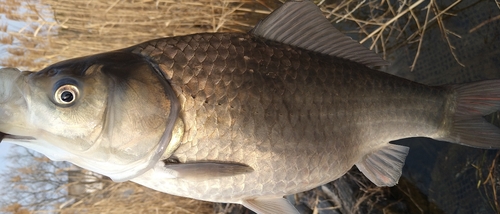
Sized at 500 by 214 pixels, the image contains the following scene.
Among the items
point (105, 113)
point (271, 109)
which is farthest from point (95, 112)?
point (271, 109)

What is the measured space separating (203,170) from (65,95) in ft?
Result: 1.55

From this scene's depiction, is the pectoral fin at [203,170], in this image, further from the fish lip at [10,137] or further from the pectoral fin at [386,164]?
the pectoral fin at [386,164]

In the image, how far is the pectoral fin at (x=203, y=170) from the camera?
1143mm

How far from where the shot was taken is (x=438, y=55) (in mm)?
2492

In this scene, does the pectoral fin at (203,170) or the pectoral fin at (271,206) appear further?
the pectoral fin at (271,206)

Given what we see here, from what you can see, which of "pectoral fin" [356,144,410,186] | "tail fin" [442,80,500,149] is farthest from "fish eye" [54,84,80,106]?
"tail fin" [442,80,500,149]

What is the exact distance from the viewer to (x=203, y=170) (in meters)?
1.15

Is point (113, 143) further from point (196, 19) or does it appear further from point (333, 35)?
point (196, 19)

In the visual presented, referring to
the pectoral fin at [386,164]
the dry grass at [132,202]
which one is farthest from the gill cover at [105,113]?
the dry grass at [132,202]

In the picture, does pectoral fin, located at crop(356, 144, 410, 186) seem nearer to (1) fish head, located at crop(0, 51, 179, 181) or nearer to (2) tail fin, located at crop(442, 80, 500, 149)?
(2) tail fin, located at crop(442, 80, 500, 149)

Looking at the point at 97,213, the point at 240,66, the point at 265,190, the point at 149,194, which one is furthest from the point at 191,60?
the point at 97,213

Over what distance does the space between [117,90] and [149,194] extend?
2.98 meters

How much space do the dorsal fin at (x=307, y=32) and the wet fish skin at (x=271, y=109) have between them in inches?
1.7

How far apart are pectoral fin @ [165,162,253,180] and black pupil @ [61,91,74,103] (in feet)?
1.15
